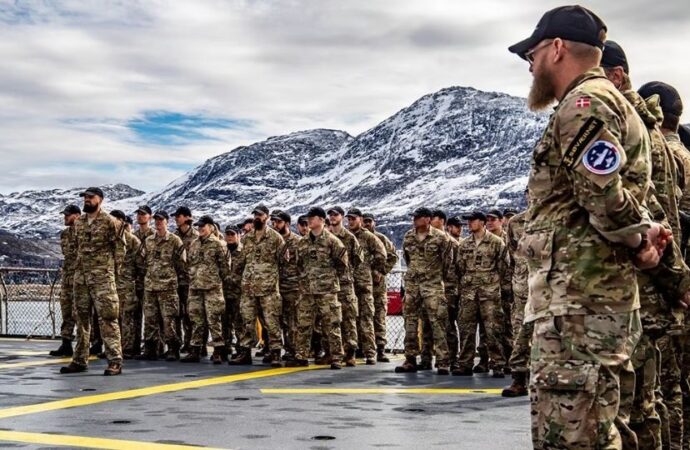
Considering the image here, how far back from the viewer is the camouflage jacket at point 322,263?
11.1 m

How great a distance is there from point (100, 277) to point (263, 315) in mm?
2582

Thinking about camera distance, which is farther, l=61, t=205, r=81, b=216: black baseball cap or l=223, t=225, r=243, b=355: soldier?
l=223, t=225, r=243, b=355: soldier

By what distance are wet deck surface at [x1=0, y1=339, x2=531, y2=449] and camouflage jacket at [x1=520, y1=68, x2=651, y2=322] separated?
306cm

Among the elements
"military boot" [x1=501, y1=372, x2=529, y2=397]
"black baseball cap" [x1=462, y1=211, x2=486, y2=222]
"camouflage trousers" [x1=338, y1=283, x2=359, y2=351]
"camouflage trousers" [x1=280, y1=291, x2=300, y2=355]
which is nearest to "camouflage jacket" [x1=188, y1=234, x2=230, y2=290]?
"camouflage trousers" [x1=280, y1=291, x2=300, y2=355]

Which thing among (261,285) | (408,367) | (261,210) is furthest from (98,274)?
(408,367)

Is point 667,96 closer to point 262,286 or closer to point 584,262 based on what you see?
point 584,262

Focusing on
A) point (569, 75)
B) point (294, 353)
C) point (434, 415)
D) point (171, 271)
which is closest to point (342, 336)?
point (294, 353)

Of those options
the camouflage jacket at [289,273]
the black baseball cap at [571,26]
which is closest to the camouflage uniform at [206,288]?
the camouflage jacket at [289,273]

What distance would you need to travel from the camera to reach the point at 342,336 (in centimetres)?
1188

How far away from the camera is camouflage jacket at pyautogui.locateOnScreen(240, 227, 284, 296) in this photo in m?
11.3

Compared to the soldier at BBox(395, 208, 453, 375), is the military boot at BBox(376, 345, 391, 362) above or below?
below

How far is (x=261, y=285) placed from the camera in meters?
11.3

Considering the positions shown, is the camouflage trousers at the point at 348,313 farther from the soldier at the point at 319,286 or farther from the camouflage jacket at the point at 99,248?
the camouflage jacket at the point at 99,248

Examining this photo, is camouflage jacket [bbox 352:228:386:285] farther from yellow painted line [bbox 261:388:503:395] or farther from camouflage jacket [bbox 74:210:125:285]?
camouflage jacket [bbox 74:210:125:285]
